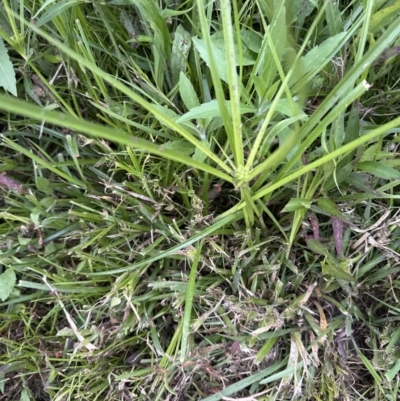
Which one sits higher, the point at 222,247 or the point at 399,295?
the point at 222,247

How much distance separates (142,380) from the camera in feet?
3.43

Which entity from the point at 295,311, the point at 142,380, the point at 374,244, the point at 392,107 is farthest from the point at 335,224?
the point at 142,380

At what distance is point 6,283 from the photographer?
41.9 inches

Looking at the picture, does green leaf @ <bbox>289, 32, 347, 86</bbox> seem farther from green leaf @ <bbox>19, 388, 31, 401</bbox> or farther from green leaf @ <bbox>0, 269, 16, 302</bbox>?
green leaf @ <bbox>19, 388, 31, 401</bbox>

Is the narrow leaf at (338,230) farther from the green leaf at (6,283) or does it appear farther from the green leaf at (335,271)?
the green leaf at (6,283)

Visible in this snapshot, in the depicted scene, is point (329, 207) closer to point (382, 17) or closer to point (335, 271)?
point (335, 271)

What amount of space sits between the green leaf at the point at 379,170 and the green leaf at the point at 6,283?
2.53 feet

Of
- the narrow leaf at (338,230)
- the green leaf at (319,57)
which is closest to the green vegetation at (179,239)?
the narrow leaf at (338,230)

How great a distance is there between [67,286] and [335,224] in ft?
1.94

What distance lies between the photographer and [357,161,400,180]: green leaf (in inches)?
31.7

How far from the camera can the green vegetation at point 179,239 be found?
93 centimetres

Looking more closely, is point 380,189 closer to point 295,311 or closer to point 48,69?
point 295,311

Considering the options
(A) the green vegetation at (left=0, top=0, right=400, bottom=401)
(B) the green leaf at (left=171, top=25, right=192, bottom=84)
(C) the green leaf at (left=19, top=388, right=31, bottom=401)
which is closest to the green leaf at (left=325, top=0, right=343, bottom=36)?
(A) the green vegetation at (left=0, top=0, right=400, bottom=401)

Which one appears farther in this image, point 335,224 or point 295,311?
point 295,311
